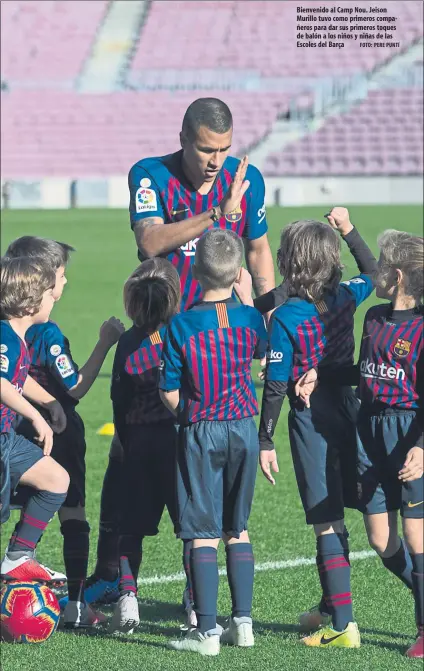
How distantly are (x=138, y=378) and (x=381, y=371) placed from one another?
974 mm

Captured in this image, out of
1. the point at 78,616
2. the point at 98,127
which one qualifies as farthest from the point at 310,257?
the point at 98,127

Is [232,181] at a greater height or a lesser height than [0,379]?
greater

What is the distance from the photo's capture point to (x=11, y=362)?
14.8 ft

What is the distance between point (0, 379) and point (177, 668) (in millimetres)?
1208

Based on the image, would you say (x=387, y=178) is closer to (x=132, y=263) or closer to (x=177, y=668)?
(x=132, y=263)

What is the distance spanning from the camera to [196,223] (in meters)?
4.71

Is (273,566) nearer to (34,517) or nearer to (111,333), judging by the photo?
(34,517)

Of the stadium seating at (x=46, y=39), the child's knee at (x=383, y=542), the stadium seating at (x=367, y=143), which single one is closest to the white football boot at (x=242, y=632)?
the child's knee at (x=383, y=542)

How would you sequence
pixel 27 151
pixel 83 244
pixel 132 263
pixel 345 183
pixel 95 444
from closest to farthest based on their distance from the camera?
pixel 95 444 → pixel 132 263 → pixel 83 244 → pixel 345 183 → pixel 27 151

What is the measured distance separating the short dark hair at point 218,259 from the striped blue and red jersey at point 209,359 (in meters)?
0.09

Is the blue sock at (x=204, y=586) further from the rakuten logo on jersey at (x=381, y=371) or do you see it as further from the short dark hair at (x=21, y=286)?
the short dark hair at (x=21, y=286)

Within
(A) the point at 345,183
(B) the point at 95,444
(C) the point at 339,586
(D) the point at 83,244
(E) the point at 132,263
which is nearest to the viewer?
(C) the point at 339,586

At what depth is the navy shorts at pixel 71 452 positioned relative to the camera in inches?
193

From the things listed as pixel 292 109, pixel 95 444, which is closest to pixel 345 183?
pixel 292 109
